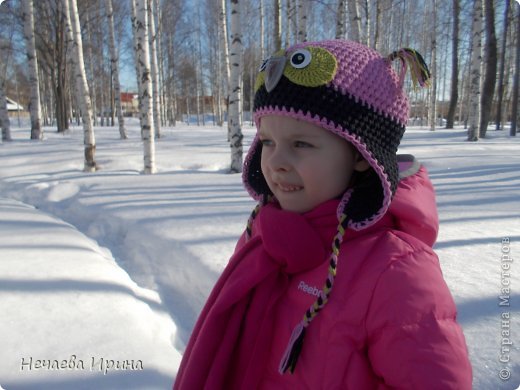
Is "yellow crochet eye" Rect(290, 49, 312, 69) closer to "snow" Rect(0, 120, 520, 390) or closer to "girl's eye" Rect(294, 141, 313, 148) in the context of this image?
"girl's eye" Rect(294, 141, 313, 148)

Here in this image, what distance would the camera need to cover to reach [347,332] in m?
0.95

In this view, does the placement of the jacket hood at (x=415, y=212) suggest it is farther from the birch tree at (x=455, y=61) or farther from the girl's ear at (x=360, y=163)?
the birch tree at (x=455, y=61)

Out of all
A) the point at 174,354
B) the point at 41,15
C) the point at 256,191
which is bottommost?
the point at 174,354

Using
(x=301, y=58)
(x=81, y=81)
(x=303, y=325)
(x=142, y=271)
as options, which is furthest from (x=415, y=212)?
(x=81, y=81)

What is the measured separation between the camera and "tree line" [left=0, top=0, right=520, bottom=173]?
799 cm

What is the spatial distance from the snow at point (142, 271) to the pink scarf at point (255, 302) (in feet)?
2.88

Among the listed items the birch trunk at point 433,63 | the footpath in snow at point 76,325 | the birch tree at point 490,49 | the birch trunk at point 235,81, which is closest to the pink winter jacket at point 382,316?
the footpath in snow at point 76,325

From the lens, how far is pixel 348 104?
1.07 meters

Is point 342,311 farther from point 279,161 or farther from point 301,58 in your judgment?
point 301,58

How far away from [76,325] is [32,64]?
46.4 feet

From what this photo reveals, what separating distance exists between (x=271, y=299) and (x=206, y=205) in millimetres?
3954

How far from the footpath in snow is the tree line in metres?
1.97

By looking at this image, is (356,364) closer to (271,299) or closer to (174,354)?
(271,299)

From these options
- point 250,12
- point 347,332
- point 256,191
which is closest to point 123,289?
point 256,191
